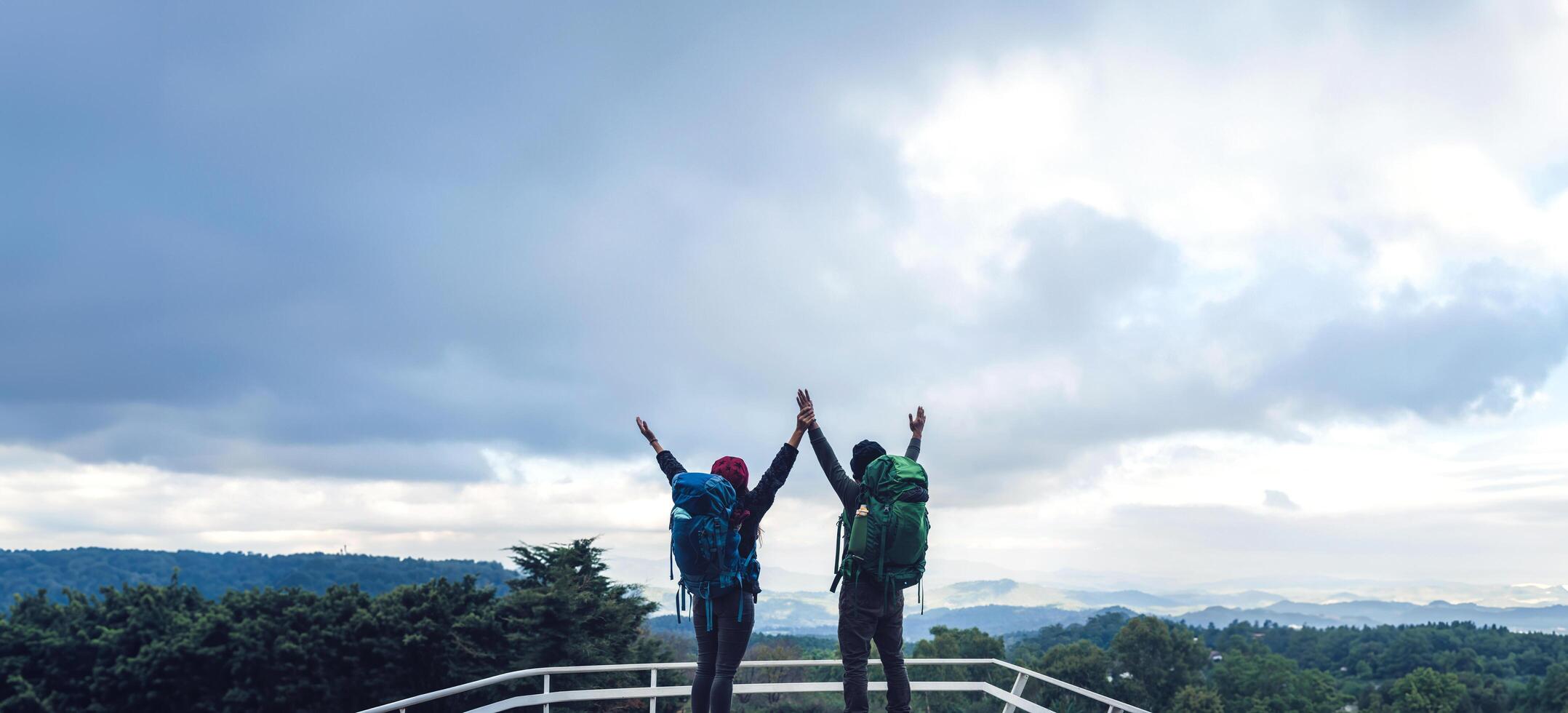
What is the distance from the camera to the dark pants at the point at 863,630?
5391mm

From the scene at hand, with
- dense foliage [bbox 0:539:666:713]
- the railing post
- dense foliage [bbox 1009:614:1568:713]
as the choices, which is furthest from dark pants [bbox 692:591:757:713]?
dense foliage [bbox 1009:614:1568:713]

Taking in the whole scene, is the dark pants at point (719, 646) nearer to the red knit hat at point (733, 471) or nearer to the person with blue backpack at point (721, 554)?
the person with blue backpack at point (721, 554)

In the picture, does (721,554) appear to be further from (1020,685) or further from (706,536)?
(1020,685)

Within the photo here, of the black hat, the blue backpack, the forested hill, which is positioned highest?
the black hat

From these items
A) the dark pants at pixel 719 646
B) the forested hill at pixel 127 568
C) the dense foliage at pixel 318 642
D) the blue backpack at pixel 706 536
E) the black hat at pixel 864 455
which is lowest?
the forested hill at pixel 127 568

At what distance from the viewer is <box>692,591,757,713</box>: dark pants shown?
17.5 feet

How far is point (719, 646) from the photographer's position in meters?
5.37

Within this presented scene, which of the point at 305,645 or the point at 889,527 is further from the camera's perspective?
the point at 305,645

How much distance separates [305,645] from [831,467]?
30886 mm

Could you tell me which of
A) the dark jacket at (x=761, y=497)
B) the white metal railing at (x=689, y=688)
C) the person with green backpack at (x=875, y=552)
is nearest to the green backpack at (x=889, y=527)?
the person with green backpack at (x=875, y=552)

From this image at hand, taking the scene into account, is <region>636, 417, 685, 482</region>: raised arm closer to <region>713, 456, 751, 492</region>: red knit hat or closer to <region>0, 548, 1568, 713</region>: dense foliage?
<region>713, 456, 751, 492</region>: red knit hat

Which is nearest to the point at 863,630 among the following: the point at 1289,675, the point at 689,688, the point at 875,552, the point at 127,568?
the point at 875,552

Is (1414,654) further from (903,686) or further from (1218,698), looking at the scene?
(903,686)

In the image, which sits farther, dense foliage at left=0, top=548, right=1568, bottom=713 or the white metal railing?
dense foliage at left=0, top=548, right=1568, bottom=713
